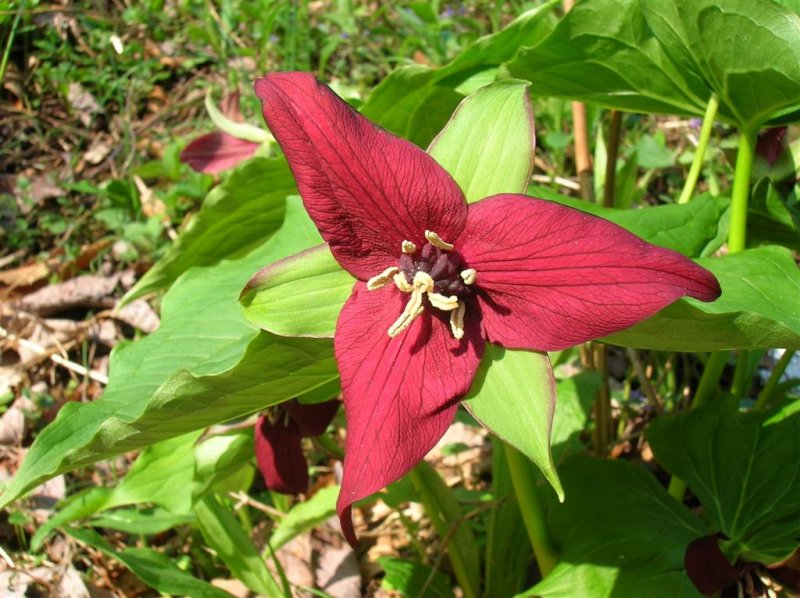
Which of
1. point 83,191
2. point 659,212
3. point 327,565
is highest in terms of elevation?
point 659,212

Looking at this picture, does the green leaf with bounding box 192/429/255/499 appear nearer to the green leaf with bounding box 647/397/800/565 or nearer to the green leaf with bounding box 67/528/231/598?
the green leaf with bounding box 67/528/231/598

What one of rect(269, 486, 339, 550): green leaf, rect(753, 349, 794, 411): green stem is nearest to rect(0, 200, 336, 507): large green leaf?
rect(269, 486, 339, 550): green leaf

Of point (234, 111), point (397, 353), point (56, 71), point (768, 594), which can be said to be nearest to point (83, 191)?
point (56, 71)

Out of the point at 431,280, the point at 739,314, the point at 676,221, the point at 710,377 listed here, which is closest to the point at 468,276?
the point at 431,280

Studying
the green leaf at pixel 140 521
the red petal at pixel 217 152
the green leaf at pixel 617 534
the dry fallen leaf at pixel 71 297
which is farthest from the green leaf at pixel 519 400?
the dry fallen leaf at pixel 71 297

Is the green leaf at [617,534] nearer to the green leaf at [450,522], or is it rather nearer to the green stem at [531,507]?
the green stem at [531,507]

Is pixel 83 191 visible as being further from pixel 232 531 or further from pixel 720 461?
pixel 720 461

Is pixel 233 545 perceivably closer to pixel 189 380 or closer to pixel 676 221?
pixel 189 380
